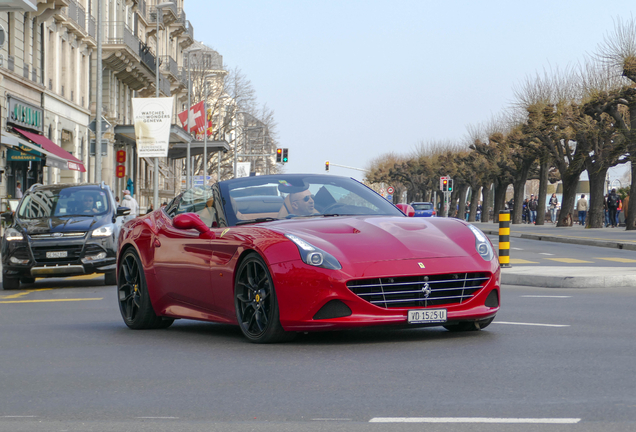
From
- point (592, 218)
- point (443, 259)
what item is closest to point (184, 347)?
point (443, 259)

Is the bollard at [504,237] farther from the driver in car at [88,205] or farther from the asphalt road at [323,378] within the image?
the asphalt road at [323,378]

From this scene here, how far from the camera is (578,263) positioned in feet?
67.5

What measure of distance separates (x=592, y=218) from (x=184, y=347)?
40.6 metres

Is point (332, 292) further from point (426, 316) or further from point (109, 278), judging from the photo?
point (109, 278)

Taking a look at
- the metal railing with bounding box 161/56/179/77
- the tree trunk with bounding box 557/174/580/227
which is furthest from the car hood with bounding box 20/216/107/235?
the metal railing with bounding box 161/56/179/77

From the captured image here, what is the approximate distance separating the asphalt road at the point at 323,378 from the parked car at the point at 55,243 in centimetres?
649

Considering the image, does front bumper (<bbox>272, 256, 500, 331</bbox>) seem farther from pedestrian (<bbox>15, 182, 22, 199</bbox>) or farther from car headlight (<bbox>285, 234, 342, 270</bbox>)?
pedestrian (<bbox>15, 182, 22, 199</bbox>)

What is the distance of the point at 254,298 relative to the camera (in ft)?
24.1

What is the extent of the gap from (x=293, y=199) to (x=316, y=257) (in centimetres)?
128

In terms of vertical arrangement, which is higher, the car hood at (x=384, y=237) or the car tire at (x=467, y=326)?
the car hood at (x=384, y=237)

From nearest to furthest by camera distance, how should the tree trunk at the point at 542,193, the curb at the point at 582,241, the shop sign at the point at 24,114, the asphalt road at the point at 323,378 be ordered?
the asphalt road at the point at 323,378 → the curb at the point at 582,241 → the shop sign at the point at 24,114 → the tree trunk at the point at 542,193

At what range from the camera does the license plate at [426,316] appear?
7.05m

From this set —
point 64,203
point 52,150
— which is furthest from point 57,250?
point 52,150

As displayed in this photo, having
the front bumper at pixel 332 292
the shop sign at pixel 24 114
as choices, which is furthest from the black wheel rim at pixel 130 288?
the shop sign at pixel 24 114
